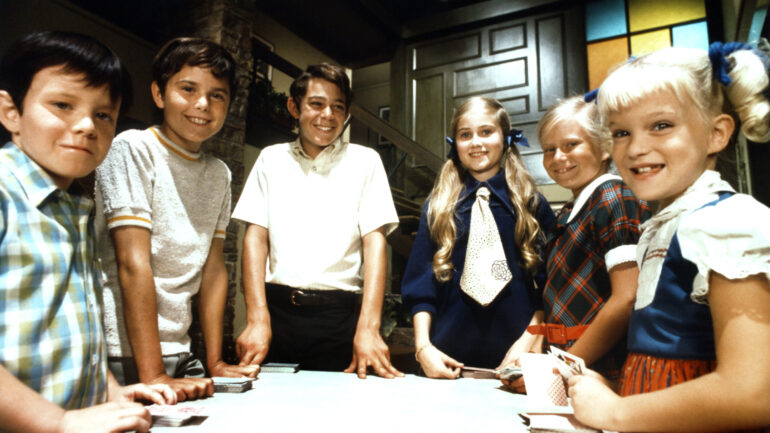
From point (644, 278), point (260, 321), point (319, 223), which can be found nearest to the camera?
point (644, 278)

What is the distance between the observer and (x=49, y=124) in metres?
0.82

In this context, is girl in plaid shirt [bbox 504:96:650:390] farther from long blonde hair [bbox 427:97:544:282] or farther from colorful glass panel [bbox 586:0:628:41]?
colorful glass panel [bbox 586:0:628:41]

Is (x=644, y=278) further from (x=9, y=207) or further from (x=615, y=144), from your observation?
(x=9, y=207)

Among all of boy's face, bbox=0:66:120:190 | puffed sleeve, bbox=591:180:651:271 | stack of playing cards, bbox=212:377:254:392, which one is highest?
boy's face, bbox=0:66:120:190

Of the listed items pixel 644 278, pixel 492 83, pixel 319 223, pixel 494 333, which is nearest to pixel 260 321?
pixel 319 223

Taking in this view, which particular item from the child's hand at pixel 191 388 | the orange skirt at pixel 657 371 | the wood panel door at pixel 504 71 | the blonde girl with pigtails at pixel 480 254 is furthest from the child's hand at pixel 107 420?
the wood panel door at pixel 504 71

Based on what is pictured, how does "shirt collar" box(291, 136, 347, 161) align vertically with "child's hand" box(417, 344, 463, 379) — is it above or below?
above

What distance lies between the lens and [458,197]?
1772 millimetres

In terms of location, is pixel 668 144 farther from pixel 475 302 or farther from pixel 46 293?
pixel 46 293

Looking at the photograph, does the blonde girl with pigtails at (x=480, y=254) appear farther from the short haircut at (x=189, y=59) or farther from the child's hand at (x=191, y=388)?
the short haircut at (x=189, y=59)

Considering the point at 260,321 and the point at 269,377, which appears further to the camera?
the point at 260,321

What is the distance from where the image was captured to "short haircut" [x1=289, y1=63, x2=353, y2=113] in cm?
174

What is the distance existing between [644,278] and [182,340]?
114 centimetres

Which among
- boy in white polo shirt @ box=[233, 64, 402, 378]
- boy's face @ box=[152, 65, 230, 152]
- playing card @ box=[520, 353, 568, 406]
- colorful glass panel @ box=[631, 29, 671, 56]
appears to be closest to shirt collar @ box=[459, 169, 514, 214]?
boy in white polo shirt @ box=[233, 64, 402, 378]
